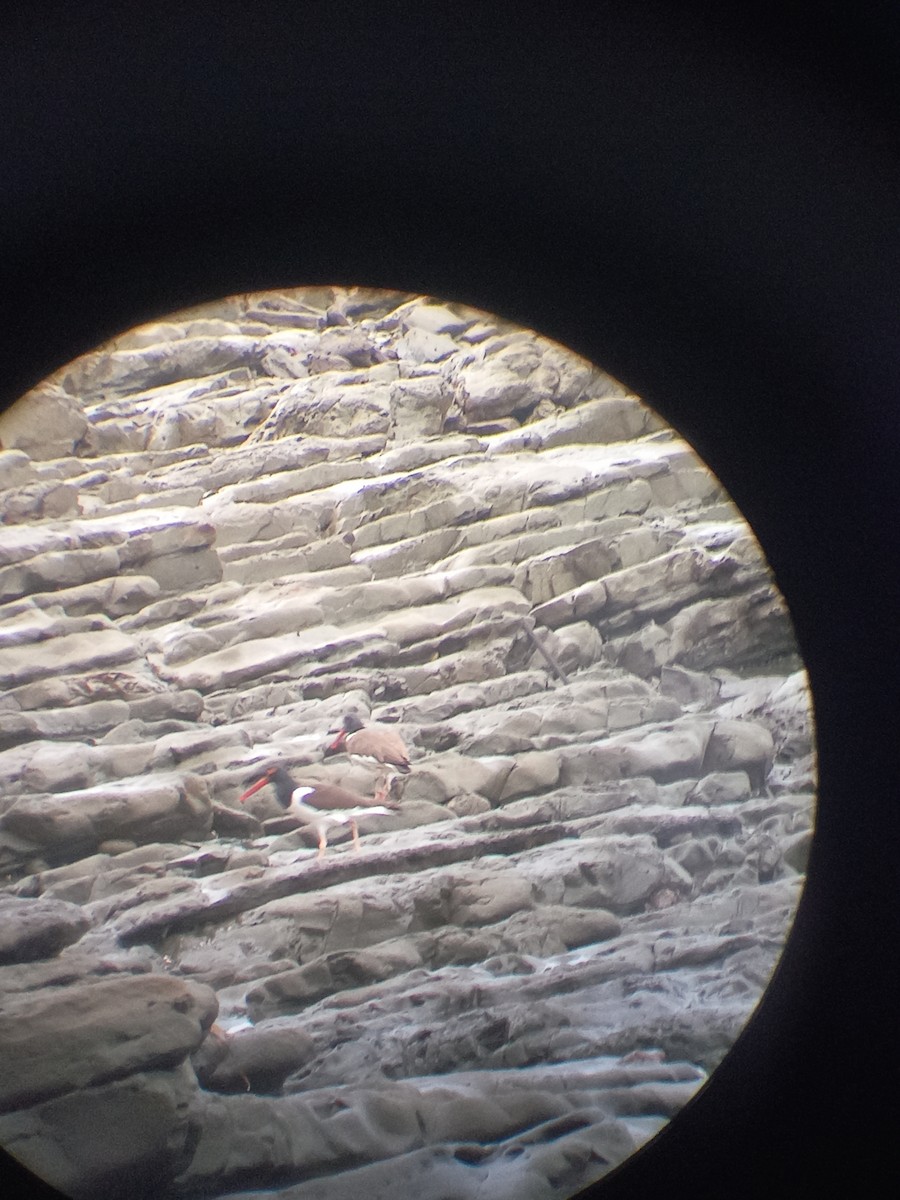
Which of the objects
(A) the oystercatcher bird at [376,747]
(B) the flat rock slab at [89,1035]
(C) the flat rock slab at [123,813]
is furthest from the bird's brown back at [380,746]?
(B) the flat rock slab at [89,1035]

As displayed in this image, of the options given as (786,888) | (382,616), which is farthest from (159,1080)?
(786,888)

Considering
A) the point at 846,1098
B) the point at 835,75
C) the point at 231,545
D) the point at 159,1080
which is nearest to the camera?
the point at 835,75

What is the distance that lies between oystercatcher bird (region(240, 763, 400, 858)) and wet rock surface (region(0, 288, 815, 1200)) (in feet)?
0.09

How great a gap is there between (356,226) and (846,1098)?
1.80 meters

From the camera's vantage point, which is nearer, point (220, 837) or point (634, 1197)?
point (634, 1197)

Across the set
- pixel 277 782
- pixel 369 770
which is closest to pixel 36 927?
pixel 277 782

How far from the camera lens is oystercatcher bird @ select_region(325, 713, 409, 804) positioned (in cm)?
226

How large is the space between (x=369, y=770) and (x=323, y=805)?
0.51 ft

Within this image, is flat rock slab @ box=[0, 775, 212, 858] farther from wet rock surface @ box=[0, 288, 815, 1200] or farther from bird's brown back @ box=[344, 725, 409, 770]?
bird's brown back @ box=[344, 725, 409, 770]

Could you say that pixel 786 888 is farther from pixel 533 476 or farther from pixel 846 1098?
pixel 533 476

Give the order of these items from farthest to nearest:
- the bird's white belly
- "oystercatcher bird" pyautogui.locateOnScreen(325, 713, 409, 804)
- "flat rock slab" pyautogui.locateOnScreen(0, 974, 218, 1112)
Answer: "oystercatcher bird" pyautogui.locateOnScreen(325, 713, 409, 804) → the bird's white belly → "flat rock slab" pyautogui.locateOnScreen(0, 974, 218, 1112)

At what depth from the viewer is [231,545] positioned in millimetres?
2424

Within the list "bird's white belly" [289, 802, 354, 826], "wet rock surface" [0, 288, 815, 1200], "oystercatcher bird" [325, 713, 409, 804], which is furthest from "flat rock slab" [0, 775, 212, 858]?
"oystercatcher bird" [325, 713, 409, 804]

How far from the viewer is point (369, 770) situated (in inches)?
88.9
